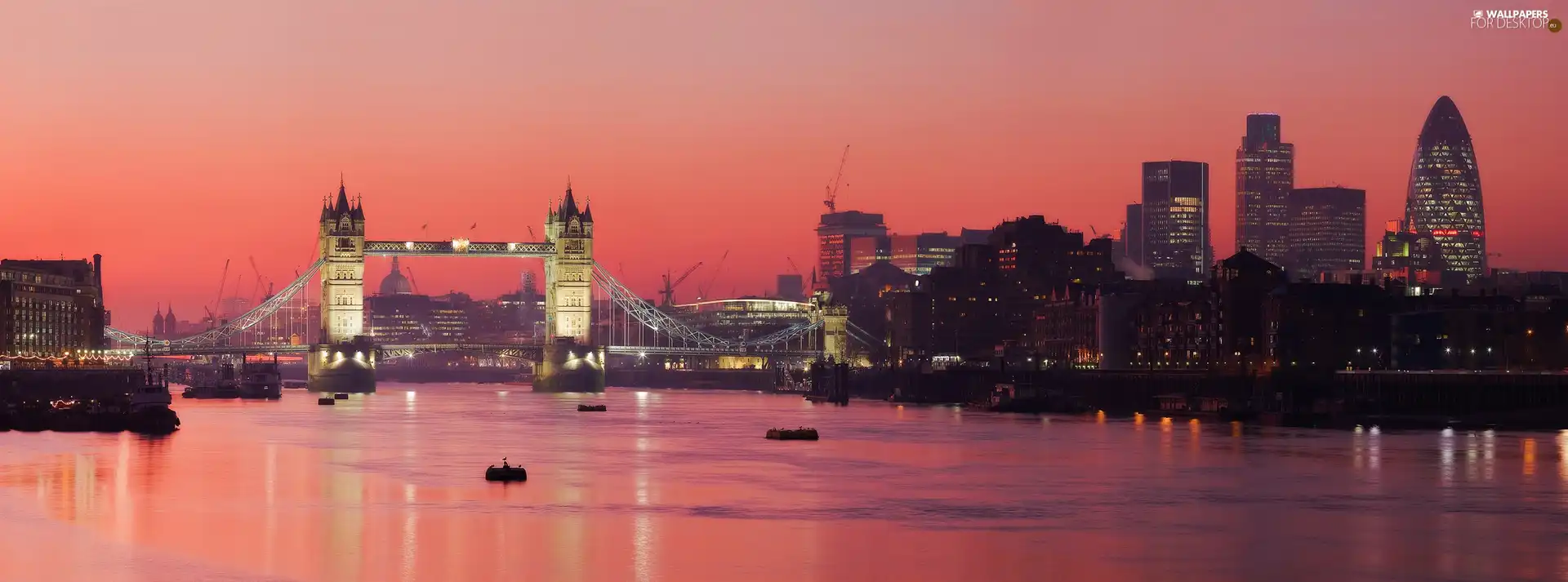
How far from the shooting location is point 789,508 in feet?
225

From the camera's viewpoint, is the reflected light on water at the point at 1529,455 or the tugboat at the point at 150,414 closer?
the reflected light on water at the point at 1529,455

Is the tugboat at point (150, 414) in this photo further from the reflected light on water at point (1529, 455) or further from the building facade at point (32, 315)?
the reflected light on water at point (1529, 455)

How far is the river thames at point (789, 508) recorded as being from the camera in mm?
52812

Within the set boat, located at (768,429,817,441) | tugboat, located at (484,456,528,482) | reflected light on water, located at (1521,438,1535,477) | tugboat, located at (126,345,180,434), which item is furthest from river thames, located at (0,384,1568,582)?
tugboat, located at (126,345,180,434)

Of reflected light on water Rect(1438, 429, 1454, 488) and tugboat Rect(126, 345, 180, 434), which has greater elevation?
tugboat Rect(126, 345, 180, 434)

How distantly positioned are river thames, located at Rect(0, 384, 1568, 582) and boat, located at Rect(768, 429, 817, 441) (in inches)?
116

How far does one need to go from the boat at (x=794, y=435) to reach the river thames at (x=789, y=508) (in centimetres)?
296

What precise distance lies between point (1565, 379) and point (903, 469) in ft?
193

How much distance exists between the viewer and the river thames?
173 ft

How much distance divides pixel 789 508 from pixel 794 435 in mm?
49388

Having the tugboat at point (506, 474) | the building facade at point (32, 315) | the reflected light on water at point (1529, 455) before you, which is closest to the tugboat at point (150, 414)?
the tugboat at point (506, 474)

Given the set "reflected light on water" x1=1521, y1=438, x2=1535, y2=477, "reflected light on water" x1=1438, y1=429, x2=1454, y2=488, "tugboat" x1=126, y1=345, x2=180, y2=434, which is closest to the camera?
"reflected light on water" x1=1438, y1=429, x2=1454, y2=488

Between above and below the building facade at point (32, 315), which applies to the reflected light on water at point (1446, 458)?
below

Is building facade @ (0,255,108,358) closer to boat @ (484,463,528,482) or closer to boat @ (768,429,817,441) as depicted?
boat @ (768,429,817,441)
